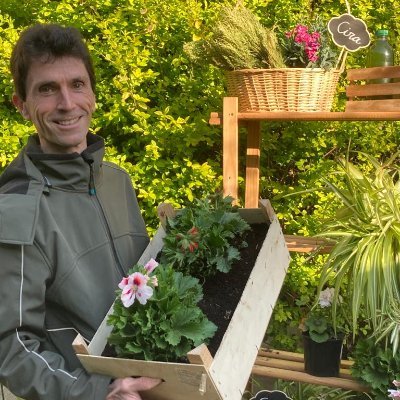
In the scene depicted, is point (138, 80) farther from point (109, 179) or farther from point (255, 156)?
point (109, 179)

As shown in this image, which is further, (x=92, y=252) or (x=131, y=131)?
(x=131, y=131)

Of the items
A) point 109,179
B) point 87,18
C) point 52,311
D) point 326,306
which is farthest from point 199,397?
point 87,18

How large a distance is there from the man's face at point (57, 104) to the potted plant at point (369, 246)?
1.35 metres

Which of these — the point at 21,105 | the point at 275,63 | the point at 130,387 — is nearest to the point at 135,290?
the point at 130,387

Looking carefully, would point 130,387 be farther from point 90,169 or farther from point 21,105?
point 21,105

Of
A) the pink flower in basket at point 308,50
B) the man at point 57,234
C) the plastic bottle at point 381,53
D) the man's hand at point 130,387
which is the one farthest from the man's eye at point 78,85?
the plastic bottle at point 381,53

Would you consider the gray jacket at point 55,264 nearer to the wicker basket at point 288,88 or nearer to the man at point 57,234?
the man at point 57,234

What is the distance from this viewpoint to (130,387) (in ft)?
4.21

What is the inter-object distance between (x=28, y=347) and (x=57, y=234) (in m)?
0.25

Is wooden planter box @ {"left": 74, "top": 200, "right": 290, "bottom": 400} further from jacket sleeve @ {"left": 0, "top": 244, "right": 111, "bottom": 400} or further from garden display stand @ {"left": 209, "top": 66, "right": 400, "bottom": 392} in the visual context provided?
garden display stand @ {"left": 209, "top": 66, "right": 400, "bottom": 392}

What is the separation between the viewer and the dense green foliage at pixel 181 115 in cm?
322

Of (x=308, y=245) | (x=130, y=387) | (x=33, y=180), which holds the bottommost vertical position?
(x=308, y=245)

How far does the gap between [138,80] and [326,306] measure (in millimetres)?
1431

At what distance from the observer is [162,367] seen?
1243 mm
